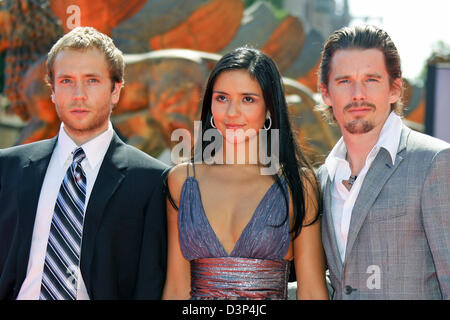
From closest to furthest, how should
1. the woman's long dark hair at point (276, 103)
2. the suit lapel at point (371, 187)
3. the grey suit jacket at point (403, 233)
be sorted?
the grey suit jacket at point (403, 233) → the suit lapel at point (371, 187) → the woman's long dark hair at point (276, 103)

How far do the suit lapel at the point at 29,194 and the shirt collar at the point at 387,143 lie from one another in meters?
1.36

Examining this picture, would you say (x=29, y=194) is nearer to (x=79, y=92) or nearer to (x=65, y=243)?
(x=65, y=243)

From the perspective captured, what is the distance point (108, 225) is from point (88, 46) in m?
0.88

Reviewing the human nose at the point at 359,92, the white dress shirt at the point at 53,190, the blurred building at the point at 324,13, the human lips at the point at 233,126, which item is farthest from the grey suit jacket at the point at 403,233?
the blurred building at the point at 324,13

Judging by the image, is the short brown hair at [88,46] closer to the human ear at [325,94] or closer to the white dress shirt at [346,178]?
the human ear at [325,94]

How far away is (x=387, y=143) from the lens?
2590mm

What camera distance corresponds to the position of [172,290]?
8.80 ft

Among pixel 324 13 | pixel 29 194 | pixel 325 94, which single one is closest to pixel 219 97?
pixel 325 94

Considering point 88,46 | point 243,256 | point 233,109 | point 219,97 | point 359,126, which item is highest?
point 88,46

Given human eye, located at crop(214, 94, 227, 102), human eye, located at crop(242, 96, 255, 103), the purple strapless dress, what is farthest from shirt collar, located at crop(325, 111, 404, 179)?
human eye, located at crop(214, 94, 227, 102)

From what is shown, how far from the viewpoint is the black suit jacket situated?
2.52 metres

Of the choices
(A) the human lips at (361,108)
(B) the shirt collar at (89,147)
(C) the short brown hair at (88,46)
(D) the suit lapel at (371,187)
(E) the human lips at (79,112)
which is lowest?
(D) the suit lapel at (371,187)

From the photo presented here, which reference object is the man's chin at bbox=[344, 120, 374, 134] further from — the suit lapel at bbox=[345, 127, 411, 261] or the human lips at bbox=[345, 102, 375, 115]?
the suit lapel at bbox=[345, 127, 411, 261]

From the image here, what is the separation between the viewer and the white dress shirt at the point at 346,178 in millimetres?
2551
